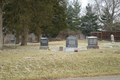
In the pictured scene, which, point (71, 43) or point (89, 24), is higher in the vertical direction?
point (89, 24)

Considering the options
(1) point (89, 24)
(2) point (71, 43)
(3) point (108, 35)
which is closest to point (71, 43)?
(2) point (71, 43)

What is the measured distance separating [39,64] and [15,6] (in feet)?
34.2

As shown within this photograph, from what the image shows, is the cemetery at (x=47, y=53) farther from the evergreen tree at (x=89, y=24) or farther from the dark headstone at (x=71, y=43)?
the evergreen tree at (x=89, y=24)

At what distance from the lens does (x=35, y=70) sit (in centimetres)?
655

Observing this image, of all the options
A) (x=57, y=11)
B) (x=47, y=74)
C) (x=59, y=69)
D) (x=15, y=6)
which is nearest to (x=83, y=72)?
(x=59, y=69)

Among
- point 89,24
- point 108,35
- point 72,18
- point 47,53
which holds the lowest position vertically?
point 47,53

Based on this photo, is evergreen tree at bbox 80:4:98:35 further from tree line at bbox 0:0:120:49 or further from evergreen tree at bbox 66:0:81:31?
evergreen tree at bbox 66:0:81:31

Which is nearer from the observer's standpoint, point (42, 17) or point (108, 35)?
point (42, 17)

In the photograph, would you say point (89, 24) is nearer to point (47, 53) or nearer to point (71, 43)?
point (71, 43)

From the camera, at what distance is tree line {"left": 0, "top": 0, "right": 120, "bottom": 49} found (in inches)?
596

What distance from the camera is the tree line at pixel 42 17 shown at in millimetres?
15141

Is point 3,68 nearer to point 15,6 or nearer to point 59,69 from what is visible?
point 59,69

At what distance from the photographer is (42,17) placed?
18359 millimetres

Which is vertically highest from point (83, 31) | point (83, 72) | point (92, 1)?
point (92, 1)
